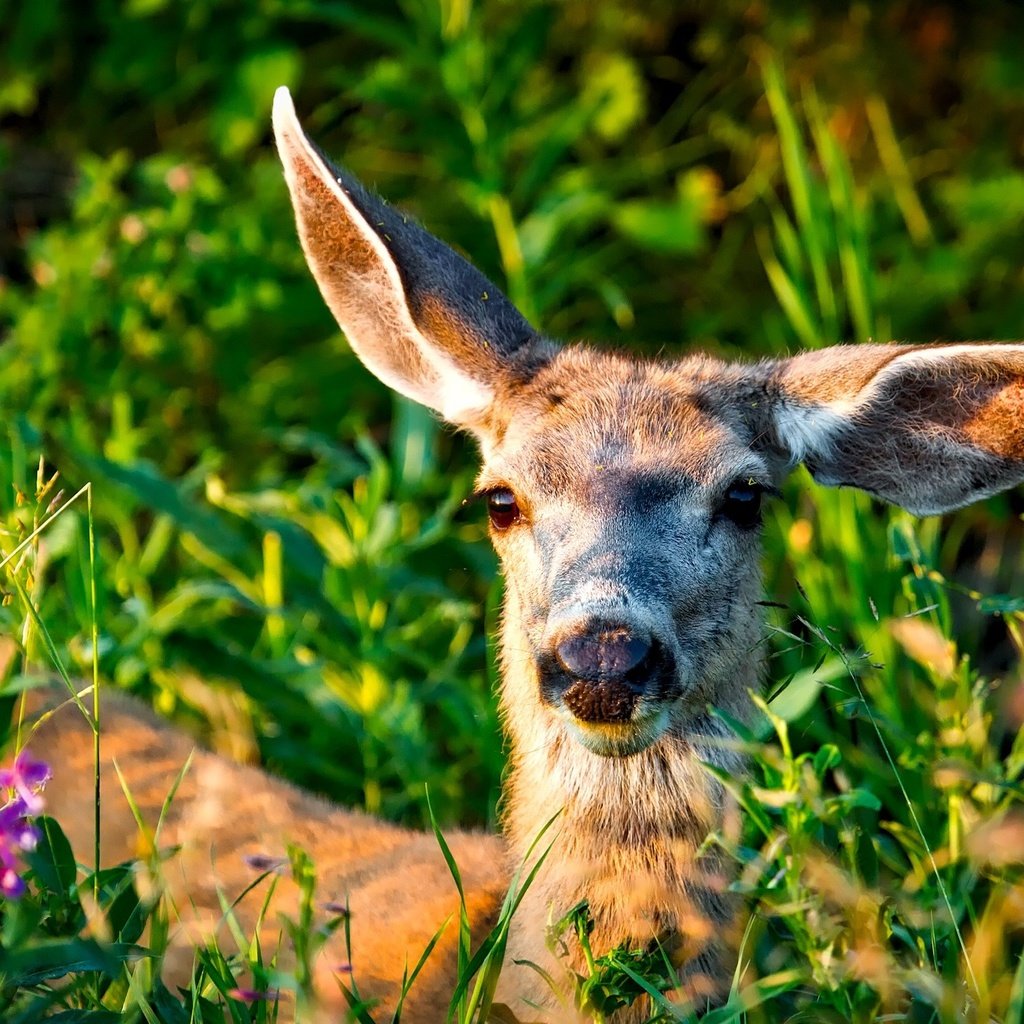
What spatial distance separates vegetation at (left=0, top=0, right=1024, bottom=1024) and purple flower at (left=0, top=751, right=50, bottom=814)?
0.10 m

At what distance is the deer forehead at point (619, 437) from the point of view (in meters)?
3.11

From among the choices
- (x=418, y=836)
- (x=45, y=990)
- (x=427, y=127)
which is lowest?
(x=418, y=836)

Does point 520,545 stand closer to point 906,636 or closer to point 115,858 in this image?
point 906,636

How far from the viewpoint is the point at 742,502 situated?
3.18 meters

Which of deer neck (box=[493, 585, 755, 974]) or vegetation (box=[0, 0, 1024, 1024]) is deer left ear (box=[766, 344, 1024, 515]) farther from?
deer neck (box=[493, 585, 755, 974])

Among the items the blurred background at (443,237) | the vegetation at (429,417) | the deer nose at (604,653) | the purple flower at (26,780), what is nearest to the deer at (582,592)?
the deer nose at (604,653)

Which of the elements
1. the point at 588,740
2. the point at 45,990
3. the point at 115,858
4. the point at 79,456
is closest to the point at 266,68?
the point at 79,456

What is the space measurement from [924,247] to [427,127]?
6.59 feet

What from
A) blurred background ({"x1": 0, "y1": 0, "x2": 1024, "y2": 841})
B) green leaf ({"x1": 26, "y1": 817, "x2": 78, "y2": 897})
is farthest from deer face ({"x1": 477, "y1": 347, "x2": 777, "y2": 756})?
green leaf ({"x1": 26, "y1": 817, "x2": 78, "y2": 897})

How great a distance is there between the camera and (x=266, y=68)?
6.09 metres

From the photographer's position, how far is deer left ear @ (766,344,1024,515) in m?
3.24

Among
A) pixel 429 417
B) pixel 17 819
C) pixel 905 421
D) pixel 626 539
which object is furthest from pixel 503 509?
pixel 429 417

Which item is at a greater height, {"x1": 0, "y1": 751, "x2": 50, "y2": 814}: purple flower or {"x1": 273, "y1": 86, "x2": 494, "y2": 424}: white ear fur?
{"x1": 273, "y1": 86, "x2": 494, "y2": 424}: white ear fur

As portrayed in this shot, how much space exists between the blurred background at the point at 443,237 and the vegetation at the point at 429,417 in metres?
0.02
